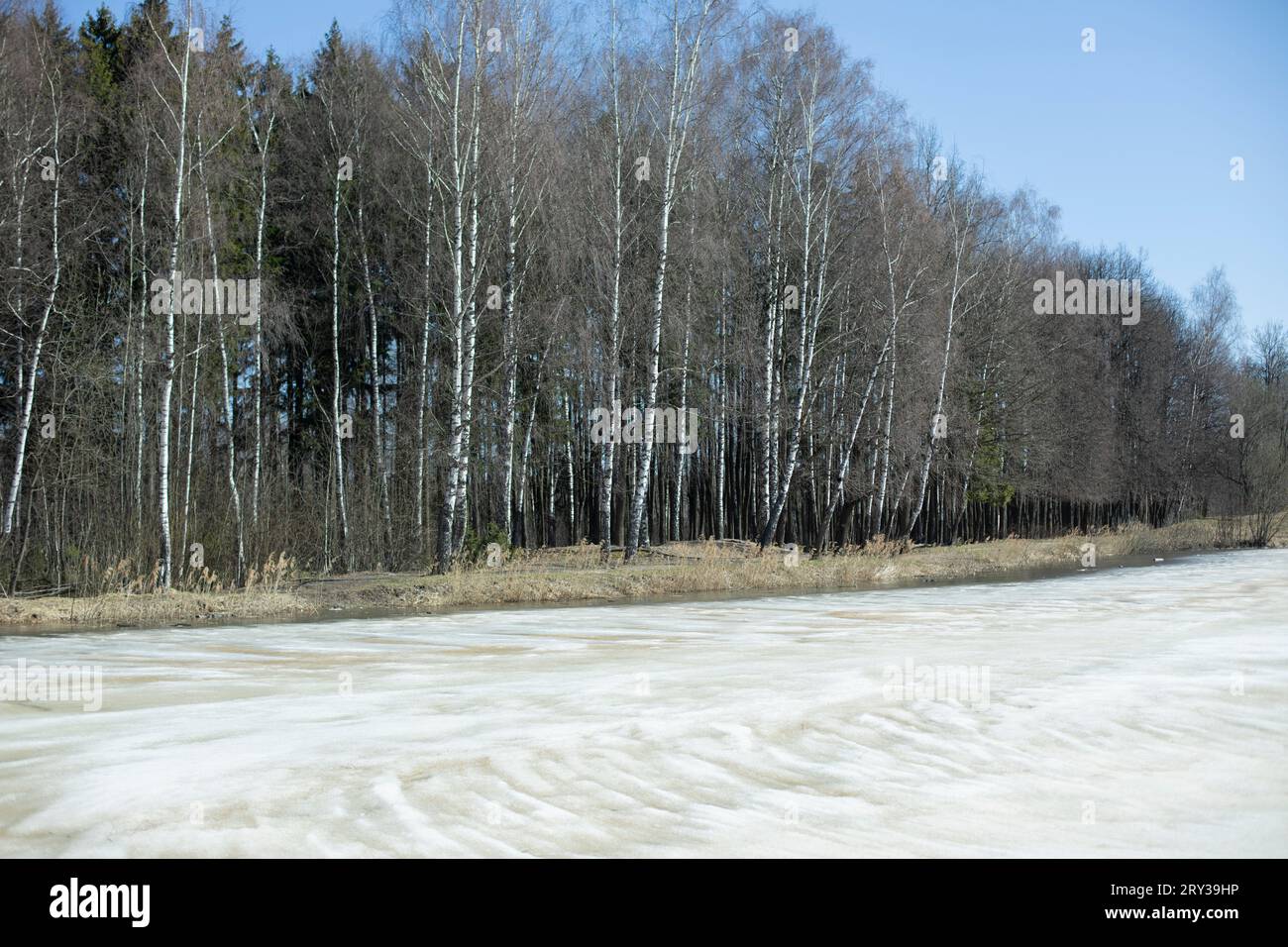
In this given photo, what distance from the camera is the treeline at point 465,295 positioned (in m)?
21.5

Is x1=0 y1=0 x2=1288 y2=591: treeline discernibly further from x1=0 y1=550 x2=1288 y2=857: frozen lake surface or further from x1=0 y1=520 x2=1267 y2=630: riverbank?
x1=0 y1=550 x2=1288 y2=857: frozen lake surface

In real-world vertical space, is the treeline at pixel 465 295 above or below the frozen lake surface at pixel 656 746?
above

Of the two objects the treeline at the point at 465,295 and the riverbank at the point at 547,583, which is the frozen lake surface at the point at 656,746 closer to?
the riverbank at the point at 547,583

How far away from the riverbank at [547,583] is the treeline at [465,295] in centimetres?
115

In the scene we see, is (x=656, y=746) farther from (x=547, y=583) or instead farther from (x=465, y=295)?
(x=465, y=295)

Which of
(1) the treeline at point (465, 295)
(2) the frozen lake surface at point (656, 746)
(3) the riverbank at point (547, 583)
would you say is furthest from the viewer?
(1) the treeline at point (465, 295)

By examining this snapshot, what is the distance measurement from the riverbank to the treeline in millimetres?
1145

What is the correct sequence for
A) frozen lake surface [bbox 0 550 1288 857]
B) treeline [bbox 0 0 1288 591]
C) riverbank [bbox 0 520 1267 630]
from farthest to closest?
1. treeline [bbox 0 0 1288 591]
2. riverbank [bbox 0 520 1267 630]
3. frozen lake surface [bbox 0 550 1288 857]

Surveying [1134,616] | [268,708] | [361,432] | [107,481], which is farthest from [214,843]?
[361,432]

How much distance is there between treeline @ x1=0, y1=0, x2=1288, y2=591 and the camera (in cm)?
2152

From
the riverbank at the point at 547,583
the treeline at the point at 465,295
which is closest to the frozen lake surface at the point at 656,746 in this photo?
the riverbank at the point at 547,583

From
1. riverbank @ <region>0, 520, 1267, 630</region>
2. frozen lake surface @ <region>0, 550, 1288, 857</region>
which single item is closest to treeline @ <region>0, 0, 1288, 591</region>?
riverbank @ <region>0, 520, 1267, 630</region>

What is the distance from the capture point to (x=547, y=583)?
21641 millimetres
